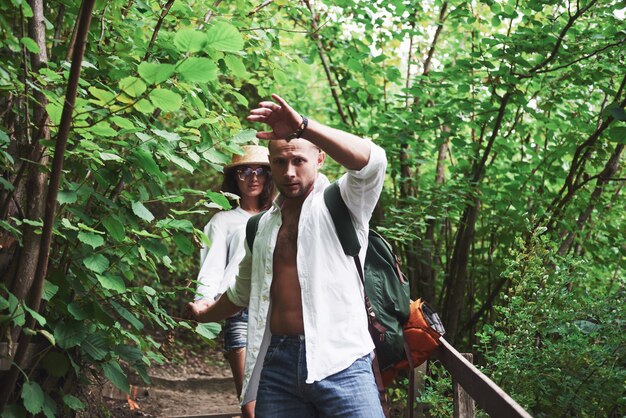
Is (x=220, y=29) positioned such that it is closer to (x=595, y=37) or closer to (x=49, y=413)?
(x=49, y=413)

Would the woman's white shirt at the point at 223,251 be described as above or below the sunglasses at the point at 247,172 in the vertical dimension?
below

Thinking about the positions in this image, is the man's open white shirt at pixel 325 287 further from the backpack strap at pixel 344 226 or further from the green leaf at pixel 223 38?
the green leaf at pixel 223 38

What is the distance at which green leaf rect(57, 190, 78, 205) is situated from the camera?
287cm

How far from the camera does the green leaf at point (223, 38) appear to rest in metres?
2.19

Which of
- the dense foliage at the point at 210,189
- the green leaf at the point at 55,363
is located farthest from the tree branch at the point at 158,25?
the green leaf at the point at 55,363

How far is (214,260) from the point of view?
4.86 meters

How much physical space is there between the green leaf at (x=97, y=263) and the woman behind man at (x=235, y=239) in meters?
1.36

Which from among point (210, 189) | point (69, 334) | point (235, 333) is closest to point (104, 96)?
point (69, 334)

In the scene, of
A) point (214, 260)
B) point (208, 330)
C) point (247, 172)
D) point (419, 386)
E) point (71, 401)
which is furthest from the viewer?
point (247, 172)

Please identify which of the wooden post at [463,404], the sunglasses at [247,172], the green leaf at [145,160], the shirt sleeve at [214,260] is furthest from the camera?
the sunglasses at [247,172]

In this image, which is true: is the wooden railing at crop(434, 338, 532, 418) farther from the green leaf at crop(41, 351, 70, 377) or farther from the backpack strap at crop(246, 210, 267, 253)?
the green leaf at crop(41, 351, 70, 377)

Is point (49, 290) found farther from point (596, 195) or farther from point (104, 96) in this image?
point (596, 195)

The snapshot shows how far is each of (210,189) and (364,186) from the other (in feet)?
6.58

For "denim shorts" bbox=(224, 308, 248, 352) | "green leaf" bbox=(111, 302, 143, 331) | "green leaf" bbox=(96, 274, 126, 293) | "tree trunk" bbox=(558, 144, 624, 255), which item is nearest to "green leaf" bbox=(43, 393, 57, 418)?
"green leaf" bbox=(111, 302, 143, 331)
